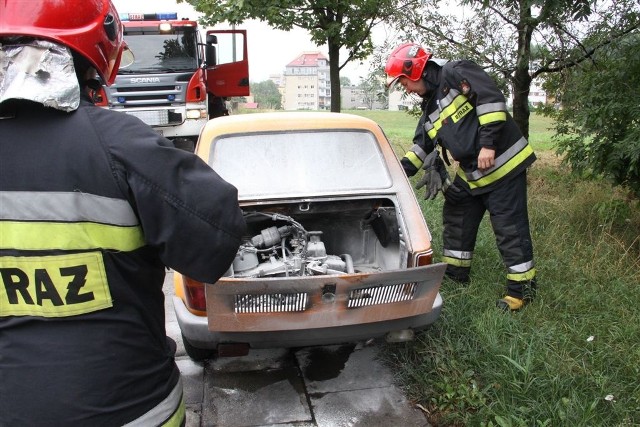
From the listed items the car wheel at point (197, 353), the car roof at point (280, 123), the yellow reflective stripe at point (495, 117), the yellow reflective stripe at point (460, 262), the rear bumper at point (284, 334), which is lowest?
the car wheel at point (197, 353)

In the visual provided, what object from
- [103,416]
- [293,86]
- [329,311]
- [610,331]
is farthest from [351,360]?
[293,86]

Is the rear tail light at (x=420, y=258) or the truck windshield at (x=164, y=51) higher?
the truck windshield at (x=164, y=51)

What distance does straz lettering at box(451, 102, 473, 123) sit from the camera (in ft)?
11.7

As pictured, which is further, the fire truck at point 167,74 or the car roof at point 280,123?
the fire truck at point 167,74

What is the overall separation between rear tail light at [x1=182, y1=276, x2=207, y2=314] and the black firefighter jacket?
144 cm

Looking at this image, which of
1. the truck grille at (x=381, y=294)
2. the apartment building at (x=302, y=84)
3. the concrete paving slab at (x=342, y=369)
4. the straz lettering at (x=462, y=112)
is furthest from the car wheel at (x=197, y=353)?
the apartment building at (x=302, y=84)

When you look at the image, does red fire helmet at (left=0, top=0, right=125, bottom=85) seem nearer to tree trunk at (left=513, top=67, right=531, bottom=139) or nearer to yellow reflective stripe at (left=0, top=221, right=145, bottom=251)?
yellow reflective stripe at (left=0, top=221, right=145, bottom=251)

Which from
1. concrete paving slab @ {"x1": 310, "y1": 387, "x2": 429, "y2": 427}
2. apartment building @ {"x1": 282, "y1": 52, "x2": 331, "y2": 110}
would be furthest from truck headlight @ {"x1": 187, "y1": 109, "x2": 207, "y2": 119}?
apartment building @ {"x1": 282, "y1": 52, "x2": 331, "y2": 110}

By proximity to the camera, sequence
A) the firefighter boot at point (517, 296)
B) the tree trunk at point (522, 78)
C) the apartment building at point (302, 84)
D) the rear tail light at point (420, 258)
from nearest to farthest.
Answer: the rear tail light at point (420, 258), the firefighter boot at point (517, 296), the tree trunk at point (522, 78), the apartment building at point (302, 84)

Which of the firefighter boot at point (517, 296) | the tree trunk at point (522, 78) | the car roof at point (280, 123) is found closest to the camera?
the car roof at point (280, 123)

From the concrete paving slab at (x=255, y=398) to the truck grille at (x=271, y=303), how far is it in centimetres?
67

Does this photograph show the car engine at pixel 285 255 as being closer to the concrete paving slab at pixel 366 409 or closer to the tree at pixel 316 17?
the concrete paving slab at pixel 366 409

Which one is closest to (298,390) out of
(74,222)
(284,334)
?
(284,334)

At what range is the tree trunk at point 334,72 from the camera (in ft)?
33.3
